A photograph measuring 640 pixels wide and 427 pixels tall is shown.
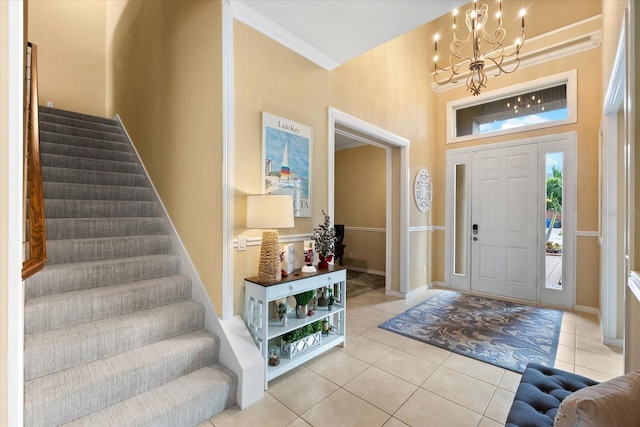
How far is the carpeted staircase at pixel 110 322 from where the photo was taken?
5.43 feet

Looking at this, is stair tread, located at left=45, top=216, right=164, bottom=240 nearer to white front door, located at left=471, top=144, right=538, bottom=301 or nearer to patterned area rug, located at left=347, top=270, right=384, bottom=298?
patterned area rug, located at left=347, top=270, right=384, bottom=298

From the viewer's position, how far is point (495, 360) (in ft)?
8.54

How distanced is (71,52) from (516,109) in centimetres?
716

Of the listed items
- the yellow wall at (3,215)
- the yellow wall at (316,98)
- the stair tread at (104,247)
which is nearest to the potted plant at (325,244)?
the yellow wall at (316,98)

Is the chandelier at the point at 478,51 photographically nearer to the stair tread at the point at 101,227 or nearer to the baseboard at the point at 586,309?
the baseboard at the point at 586,309

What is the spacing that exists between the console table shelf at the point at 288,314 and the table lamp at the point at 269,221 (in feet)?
0.34

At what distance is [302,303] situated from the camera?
101 inches

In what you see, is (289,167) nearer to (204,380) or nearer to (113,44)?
(204,380)

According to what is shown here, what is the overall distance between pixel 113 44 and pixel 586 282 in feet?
25.6

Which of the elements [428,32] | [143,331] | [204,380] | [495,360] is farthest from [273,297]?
[428,32]

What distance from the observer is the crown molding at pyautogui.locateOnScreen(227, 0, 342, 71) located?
7.74 feet

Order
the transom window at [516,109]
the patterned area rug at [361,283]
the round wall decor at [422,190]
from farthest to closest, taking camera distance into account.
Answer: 1. the patterned area rug at [361,283]
2. the round wall decor at [422,190]
3. the transom window at [516,109]

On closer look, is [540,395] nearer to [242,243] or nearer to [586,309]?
[242,243]

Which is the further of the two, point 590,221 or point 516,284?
point 516,284
